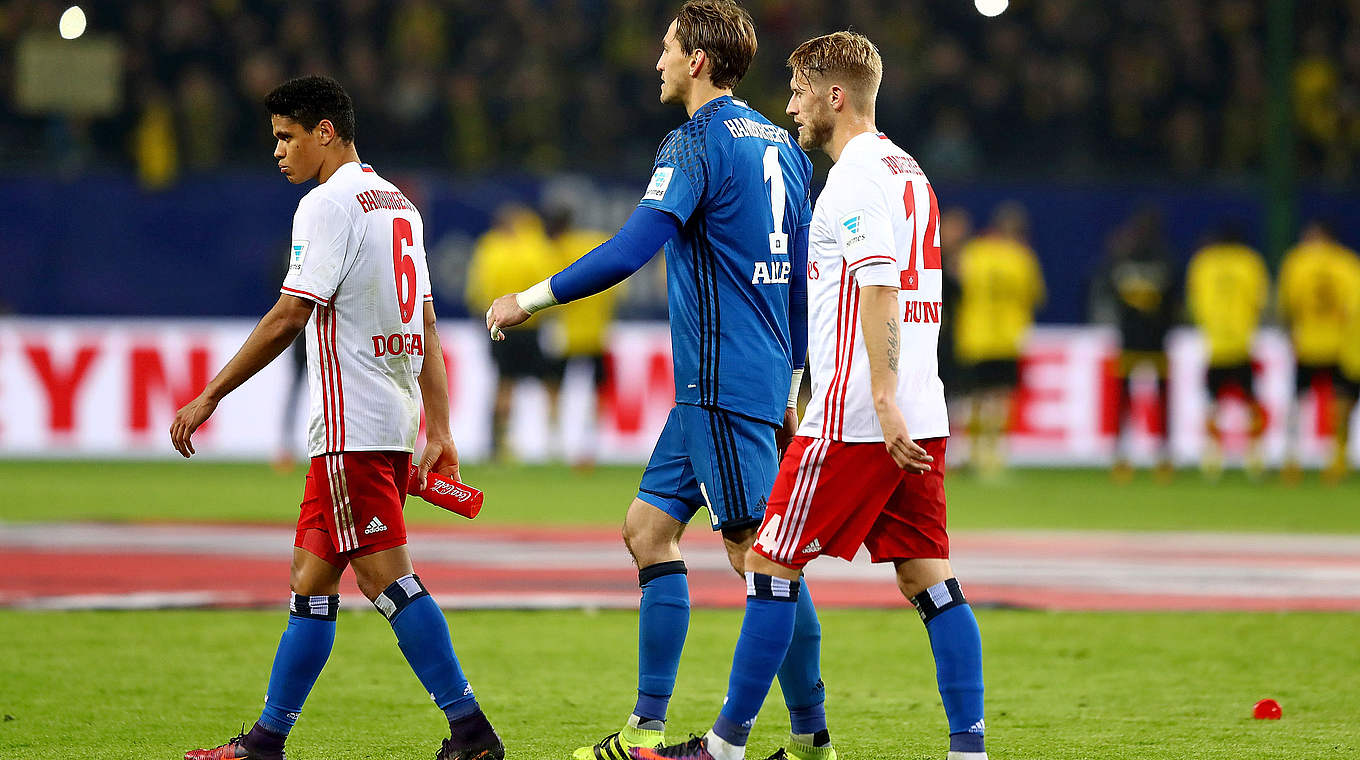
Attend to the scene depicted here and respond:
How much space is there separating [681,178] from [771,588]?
1.23 m

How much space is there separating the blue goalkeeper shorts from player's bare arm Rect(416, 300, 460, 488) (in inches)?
26.2

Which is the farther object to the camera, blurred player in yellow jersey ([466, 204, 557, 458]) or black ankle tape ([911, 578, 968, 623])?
blurred player in yellow jersey ([466, 204, 557, 458])

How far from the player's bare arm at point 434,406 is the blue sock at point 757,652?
1051 millimetres

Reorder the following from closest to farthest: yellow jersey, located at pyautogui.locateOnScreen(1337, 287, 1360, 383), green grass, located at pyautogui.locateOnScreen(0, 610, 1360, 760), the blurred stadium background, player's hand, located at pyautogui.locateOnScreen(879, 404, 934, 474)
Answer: player's hand, located at pyautogui.locateOnScreen(879, 404, 934, 474) → green grass, located at pyautogui.locateOnScreen(0, 610, 1360, 760) → the blurred stadium background → yellow jersey, located at pyautogui.locateOnScreen(1337, 287, 1360, 383)

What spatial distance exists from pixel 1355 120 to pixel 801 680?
19176mm

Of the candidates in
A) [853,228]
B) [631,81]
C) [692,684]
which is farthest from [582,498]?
[853,228]

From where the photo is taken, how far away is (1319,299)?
56.1 ft

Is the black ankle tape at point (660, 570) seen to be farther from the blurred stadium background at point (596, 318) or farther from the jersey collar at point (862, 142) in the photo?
the jersey collar at point (862, 142)

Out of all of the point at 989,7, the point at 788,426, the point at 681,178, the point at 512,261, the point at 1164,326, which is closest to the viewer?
the point at 681,178

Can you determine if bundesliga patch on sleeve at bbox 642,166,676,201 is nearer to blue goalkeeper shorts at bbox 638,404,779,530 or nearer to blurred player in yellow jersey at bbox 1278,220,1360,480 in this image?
blue goalkeeper shorts at bbox 638,404,779,530

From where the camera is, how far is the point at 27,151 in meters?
20.2

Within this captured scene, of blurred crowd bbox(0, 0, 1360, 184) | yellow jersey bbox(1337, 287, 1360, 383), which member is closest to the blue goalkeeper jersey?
yellow jersey bbox(1337, 287, 1360, 383)

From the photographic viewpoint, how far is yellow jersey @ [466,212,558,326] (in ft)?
58.2

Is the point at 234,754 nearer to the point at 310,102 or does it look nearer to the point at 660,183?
the point at 310,102
